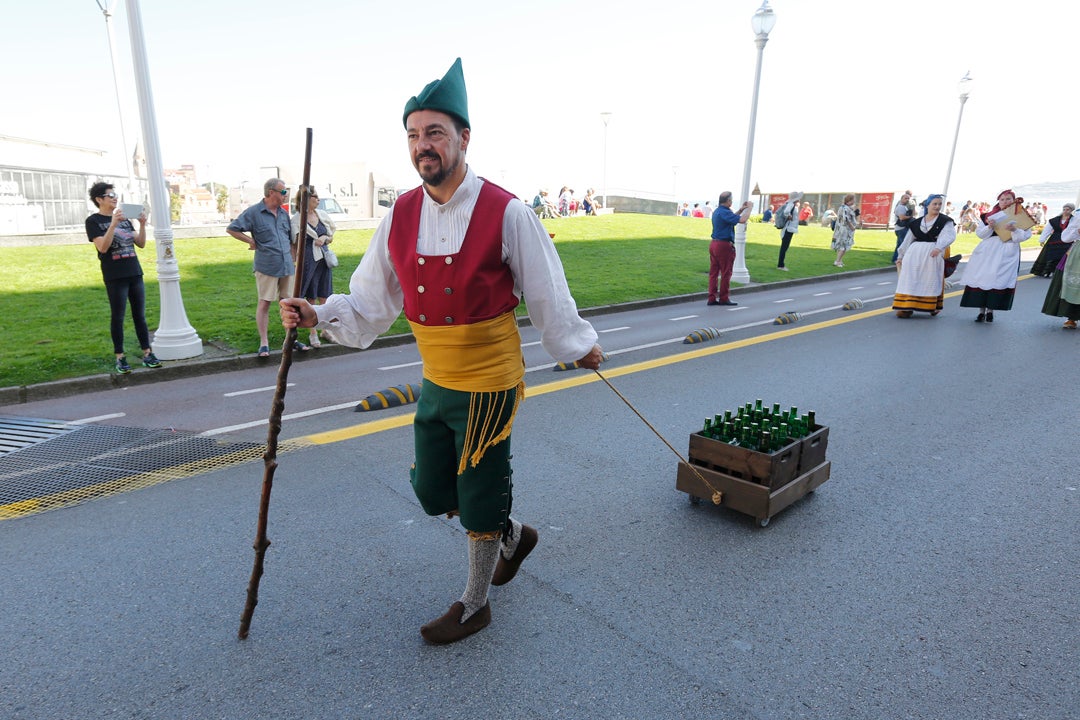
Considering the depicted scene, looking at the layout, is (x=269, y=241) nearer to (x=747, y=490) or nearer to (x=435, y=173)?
(x=435, y=173)

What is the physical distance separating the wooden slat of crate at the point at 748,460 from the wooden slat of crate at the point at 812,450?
0.22 feet

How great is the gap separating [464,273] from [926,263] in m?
10.9

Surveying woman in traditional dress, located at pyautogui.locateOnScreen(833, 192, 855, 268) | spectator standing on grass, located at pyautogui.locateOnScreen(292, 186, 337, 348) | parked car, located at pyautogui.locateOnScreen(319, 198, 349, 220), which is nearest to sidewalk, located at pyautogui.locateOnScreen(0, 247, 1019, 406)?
spectator standing on grass, located at pyautogui.locateOnScreen(292, 186, 337, 348)

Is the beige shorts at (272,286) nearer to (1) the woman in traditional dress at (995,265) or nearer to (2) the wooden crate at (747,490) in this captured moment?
(2) the wooden crate at (747,490)

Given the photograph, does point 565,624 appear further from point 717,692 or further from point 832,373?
point 832,373

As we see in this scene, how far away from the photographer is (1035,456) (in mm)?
5023

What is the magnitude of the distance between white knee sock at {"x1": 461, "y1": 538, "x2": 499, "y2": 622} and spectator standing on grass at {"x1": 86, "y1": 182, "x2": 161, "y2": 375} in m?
6.08

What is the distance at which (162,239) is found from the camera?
7992 mm

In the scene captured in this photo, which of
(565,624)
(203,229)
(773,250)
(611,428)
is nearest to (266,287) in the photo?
(611,428)

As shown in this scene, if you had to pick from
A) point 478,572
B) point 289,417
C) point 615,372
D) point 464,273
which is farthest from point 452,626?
point 615,372

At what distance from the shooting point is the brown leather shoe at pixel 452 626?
9.43ft

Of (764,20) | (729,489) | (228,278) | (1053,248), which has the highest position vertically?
(764,20)

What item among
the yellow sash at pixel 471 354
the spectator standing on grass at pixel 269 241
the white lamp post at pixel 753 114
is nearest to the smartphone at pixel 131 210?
the spectator standing on grass at pixel 269 241

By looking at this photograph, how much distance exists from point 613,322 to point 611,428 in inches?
240
